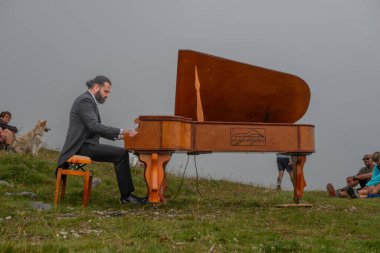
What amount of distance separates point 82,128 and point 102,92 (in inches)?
31.4

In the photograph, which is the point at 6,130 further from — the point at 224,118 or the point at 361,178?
the point at 361,178

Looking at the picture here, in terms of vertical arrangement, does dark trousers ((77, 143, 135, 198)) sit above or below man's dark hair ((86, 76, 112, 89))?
below

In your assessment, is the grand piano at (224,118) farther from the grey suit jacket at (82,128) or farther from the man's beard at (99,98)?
the man's beard at (99,98)

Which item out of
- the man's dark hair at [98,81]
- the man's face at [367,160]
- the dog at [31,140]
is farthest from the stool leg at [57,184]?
the man's face at [367,160]

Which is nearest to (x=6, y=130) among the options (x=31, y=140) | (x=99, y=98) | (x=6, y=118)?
(x=6, y=118)

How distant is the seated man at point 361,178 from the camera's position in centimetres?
1451

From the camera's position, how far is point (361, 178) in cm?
1518

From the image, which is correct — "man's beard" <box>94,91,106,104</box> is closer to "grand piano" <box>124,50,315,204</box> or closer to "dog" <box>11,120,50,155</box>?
"grand piano" <box>124,50,315,204</box>

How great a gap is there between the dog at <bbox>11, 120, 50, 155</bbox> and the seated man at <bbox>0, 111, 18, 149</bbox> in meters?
0.21

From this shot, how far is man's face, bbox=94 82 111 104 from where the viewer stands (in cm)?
862

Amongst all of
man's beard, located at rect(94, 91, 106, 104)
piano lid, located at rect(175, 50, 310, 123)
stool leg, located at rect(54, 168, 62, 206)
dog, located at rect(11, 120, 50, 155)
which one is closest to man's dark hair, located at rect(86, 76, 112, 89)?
man's beard, located at rect(94, 91, 106, 104)

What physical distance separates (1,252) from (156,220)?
2863 mm

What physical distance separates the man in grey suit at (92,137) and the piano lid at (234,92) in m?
1.47

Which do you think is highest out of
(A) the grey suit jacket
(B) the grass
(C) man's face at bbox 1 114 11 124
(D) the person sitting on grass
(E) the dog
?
(C) man's face at bbox 1 114 11 124
